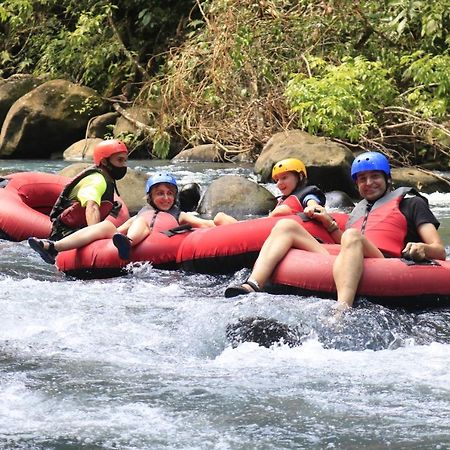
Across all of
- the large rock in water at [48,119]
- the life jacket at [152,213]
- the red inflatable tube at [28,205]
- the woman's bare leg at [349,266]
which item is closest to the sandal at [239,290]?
the woman's bare leg at [349,266]

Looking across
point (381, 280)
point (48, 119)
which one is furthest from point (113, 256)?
point (48, 119)

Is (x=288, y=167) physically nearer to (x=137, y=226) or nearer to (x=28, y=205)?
(x=137, y=226)

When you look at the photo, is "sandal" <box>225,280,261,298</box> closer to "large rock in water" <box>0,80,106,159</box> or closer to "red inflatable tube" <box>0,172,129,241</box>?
"red inflatable tube" <box>0,172,129,241</box>

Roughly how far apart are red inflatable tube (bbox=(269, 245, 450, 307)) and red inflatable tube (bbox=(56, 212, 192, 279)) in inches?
50.0

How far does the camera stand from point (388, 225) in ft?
18.7

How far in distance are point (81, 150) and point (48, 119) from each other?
883 millimetres

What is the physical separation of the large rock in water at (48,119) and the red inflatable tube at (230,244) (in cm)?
955

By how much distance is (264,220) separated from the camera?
249 inches

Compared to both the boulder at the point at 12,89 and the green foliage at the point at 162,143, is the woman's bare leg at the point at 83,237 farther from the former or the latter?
the boulder at the point at 12,89

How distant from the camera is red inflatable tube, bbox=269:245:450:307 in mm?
5309

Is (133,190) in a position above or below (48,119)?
below

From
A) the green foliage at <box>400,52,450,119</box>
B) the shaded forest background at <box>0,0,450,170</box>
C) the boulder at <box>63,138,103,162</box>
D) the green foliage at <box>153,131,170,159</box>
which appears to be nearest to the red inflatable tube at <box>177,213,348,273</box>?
the shaded forest background at <box>0,0,450,170</box>

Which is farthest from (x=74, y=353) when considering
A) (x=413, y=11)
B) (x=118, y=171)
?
(x=413, y=11)

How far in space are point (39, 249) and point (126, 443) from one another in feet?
10.8
